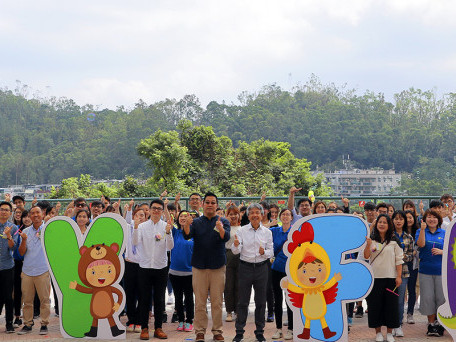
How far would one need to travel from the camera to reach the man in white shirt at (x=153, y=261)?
8.16m

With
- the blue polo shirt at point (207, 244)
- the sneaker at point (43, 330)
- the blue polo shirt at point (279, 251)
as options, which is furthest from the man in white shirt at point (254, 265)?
the sneaker at point (43, 330)

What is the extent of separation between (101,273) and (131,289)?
0.62 meters

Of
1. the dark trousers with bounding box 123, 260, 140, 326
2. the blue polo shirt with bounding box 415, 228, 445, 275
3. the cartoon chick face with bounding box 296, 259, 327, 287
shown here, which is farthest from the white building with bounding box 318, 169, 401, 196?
the cartoon chick face with bounding box 296, 259, 327, 287

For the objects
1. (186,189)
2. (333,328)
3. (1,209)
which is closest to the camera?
(333,328)

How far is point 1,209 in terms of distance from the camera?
8.42 meters

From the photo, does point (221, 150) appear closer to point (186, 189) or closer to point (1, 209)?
point (186, 189)

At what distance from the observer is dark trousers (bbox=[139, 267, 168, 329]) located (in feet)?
26.8

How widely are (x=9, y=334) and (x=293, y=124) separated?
6926 cm

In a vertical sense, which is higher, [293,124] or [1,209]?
[293,124]

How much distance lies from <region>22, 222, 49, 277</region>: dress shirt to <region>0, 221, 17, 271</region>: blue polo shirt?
0.60 ft

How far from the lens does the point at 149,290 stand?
27.0 ft

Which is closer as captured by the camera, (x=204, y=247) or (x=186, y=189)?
(x=204, y=247)

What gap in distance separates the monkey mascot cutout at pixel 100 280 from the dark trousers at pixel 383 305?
10.6 ft

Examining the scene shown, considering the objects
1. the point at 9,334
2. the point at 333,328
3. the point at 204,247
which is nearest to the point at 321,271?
the point at 333,328
